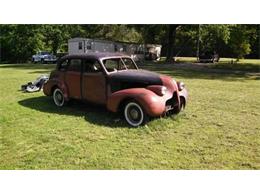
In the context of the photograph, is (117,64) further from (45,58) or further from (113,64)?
(45,58)

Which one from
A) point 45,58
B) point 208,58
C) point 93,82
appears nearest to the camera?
point 93,82

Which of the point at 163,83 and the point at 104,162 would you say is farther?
the point at 163,83

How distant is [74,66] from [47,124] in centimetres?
187

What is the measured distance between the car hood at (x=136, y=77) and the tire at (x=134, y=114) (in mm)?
592

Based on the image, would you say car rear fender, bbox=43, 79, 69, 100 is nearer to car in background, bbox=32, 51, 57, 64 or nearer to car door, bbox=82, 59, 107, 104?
car door, bbox=82, 59, 107, 104

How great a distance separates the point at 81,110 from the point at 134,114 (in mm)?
1939

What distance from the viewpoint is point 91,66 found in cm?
760

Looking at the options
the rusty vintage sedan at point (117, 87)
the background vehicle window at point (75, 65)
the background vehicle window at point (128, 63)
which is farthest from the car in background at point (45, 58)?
the background vehicle window at point (128, 63)

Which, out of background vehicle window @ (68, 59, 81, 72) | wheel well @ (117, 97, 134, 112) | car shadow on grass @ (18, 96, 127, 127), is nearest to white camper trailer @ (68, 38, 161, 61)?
car shadow on grass @ (18, 96, 127, 127)

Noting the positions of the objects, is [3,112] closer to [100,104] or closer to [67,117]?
[67,117]

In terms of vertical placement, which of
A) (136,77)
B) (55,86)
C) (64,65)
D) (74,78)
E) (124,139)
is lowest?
(124,139)

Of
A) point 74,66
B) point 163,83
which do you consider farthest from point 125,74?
point 74,66

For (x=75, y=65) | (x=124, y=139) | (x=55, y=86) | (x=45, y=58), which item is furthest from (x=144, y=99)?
(x=45, y=58)
